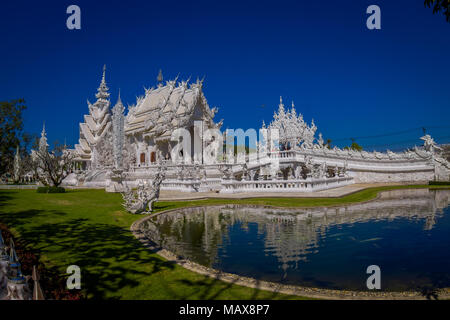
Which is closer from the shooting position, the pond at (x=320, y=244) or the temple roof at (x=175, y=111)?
the pond at (x=320, y=244)

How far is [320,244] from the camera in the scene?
7.03 meters

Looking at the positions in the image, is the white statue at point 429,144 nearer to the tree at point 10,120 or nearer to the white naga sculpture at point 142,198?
the white naga sculpture at point 142,198

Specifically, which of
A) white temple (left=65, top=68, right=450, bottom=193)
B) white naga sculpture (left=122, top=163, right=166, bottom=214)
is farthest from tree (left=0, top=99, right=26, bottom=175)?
white naga sculpture (left=122, top=163, right=166, bottom=214)

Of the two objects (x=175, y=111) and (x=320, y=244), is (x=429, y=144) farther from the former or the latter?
(x=320, y=244)

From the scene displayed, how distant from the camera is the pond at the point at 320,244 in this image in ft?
16.6

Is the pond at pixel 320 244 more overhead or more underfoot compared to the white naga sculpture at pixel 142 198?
more underfoot

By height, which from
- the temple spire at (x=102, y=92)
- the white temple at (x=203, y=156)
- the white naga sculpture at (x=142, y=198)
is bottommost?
the white naga sculpture at (x=142, y=198)

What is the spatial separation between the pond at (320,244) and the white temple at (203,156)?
8831 millimetres

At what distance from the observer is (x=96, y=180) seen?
34406mm

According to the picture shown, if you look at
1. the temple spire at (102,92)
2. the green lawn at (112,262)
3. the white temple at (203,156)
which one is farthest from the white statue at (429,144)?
→ the temple spire at (102,92)

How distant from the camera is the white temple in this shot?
23.6m
